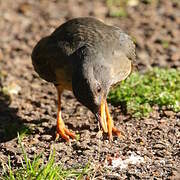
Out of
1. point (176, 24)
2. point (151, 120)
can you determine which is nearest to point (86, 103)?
point (151, 120)

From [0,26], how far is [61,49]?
497 centimetres

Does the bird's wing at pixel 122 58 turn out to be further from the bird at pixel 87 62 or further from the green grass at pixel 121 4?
the green grass at pixel 121 4

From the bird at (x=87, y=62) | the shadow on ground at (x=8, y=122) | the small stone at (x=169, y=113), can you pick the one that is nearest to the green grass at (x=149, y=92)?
the small stone at (x=169, y=113)

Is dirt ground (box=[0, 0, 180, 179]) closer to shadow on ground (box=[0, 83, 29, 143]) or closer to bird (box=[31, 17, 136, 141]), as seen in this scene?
shadow on ground (box=[0, 83, 29, 143])

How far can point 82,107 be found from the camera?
887 cm

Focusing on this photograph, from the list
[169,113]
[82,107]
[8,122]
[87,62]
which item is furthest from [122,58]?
[8,122]

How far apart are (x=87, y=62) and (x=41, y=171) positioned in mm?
1673

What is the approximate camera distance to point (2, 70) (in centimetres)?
1046

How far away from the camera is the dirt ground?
695 cm

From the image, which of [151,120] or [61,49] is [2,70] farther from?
[151,120]

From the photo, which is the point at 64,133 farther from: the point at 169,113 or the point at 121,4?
the point at 121,4

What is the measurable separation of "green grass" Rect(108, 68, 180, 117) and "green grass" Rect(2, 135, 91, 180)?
193 centimetres

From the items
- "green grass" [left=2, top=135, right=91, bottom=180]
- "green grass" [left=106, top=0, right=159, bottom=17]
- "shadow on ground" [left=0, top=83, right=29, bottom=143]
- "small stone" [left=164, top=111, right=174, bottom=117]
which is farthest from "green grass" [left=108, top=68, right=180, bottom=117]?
"green grass" [left=106, top=0, right=159, bottom=17]

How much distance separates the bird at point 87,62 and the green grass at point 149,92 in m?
0.55
